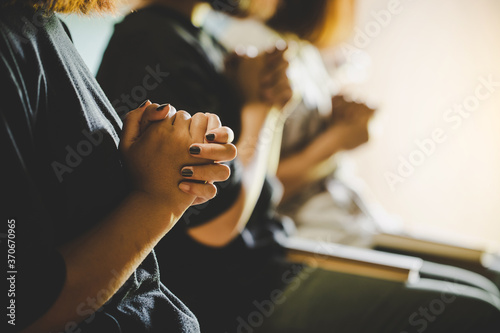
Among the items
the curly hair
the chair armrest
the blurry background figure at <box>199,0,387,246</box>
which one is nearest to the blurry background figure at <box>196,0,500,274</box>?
the blurry background figure at <box>199,0,387,246</box>

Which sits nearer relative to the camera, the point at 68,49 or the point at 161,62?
the point at 68,49

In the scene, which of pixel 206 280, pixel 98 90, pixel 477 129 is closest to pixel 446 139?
pixel 477 129

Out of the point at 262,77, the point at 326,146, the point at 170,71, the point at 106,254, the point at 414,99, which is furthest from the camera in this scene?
the point at 414,99

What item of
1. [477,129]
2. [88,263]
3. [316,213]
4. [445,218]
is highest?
[88,263]

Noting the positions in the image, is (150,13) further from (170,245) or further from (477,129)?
(477,129)

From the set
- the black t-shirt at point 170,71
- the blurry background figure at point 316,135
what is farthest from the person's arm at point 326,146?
the black t-shirt at point 170,71

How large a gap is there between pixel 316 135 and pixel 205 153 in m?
0.84

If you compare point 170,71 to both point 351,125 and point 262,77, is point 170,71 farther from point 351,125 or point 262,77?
point 351,125

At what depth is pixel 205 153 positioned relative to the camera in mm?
337

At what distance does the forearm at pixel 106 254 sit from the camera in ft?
0.96

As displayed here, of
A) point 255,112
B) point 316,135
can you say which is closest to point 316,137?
point 316,135

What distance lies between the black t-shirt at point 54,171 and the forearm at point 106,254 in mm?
10

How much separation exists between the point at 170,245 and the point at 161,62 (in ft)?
0.87

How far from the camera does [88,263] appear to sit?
30cm
